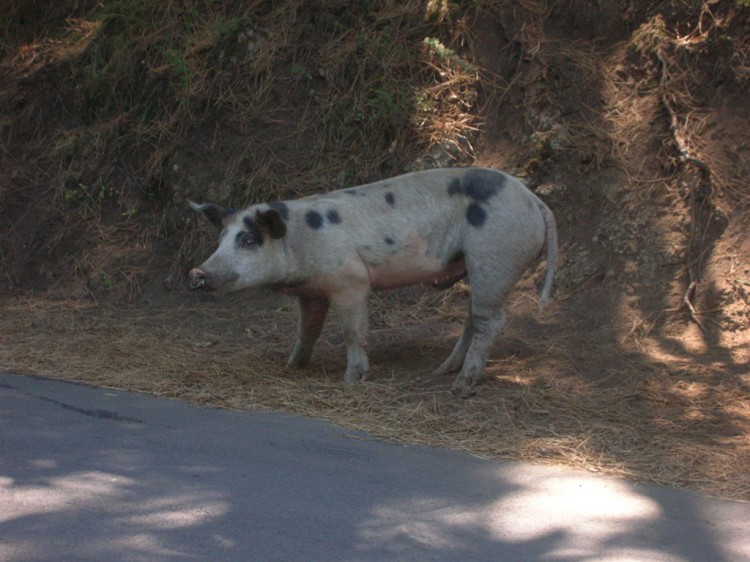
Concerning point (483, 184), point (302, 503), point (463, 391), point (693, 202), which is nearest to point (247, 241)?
point (483, 184)

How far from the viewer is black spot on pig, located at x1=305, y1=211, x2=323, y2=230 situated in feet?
22.2

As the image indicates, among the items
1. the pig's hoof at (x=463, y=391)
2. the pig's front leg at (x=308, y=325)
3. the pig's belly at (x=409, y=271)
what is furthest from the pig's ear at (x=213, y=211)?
the pig's hoof at (x=463, y=391)

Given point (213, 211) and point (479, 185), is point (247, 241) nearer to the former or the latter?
point (213, 211)

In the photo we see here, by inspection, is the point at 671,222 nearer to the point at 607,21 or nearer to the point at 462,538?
the point at 607,21

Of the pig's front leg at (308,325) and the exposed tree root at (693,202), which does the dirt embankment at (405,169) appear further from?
the pig's front leg at (308,325)

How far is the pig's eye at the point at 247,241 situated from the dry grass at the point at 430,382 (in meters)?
0.96

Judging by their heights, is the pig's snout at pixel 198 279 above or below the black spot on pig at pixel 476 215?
below

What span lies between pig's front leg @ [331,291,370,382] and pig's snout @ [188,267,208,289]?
95 cm

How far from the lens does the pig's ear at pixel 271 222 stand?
6.49 metres

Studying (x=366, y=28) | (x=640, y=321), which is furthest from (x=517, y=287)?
(x=366, y=28)

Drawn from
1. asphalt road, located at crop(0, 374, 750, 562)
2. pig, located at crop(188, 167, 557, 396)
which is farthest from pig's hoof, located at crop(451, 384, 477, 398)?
asphalt road, located at crop(0, 374, 750, 562)

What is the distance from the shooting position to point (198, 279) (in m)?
6.39

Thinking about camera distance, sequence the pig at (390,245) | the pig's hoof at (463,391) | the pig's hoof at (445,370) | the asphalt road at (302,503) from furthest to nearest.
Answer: the pig's hoof at (445,370) → the pig at (390,245) → the pig's hoof at (463,391) → the asphalt road at (302,503)

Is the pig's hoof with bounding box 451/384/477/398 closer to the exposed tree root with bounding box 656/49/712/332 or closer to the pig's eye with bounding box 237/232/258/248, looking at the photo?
the pig's eye with bounding box 237/232/258/248
